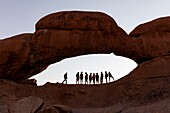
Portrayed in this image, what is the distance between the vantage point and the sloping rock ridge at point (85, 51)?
2328 centimetres

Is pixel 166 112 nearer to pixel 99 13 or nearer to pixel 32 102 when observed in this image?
pixel 32 102

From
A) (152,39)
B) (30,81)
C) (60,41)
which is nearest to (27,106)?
(60,41)

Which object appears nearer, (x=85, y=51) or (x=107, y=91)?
(x=85, y=51)

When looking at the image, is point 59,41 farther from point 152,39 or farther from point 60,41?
point 152,39

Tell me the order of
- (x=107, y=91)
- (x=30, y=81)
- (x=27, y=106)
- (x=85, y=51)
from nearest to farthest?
(x=27, y=106) < (x=85, y=51) < (x=107, y=91) < (x=30, y=81)

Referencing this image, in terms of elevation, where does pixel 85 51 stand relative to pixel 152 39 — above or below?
below

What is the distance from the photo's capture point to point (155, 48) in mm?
25328

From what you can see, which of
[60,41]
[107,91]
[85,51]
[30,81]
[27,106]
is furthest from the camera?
[30,81]

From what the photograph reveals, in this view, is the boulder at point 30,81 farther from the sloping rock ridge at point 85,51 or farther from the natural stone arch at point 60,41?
the natural stone arch at point 60,41

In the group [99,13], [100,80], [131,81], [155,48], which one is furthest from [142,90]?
[100,80]

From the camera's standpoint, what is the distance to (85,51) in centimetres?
2383

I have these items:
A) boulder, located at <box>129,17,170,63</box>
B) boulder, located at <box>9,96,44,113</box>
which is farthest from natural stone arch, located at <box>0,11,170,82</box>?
boulder, located at <box>9,96,44,113</box>

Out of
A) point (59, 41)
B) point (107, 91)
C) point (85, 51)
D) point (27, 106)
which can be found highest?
point (59, 41)

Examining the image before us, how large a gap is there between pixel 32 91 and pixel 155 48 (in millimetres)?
11857
